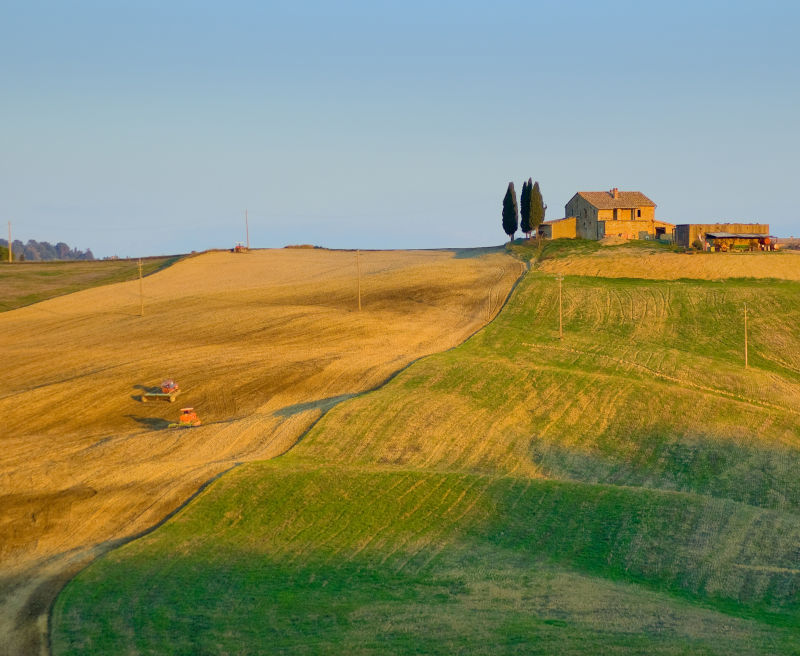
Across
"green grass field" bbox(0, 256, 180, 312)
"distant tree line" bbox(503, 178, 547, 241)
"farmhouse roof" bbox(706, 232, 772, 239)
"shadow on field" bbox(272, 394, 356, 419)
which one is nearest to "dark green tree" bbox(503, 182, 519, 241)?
"distant tree line" bbox(503, 178, 547, 241)

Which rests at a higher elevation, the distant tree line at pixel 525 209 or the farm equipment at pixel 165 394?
the distant tree line at pixel 525 209

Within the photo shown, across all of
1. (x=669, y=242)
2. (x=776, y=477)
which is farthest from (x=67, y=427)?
(x=669, y=242)

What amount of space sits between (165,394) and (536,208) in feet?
231

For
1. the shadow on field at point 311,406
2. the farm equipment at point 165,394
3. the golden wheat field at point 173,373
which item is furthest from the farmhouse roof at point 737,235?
the farm equipment at point 165,394

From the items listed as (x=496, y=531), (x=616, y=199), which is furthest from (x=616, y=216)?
(x=496, y=531)

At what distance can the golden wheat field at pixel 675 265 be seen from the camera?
95.0 metres

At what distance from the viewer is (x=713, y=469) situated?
156 ft

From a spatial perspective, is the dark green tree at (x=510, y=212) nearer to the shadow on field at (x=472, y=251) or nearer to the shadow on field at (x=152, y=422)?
the shadow on field at (x=472, y=251)

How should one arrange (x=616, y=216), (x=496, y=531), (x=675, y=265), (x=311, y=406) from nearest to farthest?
(x=496, y=531)
(x=311, y=406)
(x=675, y=265)
(x=616, y=216)

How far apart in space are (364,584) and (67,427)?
2706 centimetres

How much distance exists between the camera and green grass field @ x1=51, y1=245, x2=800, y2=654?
2444 cm

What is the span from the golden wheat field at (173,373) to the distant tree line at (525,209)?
7.82 meters

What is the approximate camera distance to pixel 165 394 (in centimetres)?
5388

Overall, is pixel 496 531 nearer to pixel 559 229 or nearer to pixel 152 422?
pixel 152 422
